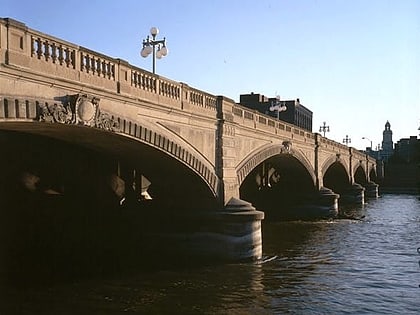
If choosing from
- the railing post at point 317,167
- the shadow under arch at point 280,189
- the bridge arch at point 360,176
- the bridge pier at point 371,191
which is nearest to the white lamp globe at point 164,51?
the shadow under arch at point 280,189

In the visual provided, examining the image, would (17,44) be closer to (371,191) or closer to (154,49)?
(154,49)

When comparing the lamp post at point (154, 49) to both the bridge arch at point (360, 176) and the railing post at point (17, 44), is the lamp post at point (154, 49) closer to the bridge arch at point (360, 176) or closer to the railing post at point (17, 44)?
the railing post at point (17, 44)

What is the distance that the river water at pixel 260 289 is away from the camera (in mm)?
13500

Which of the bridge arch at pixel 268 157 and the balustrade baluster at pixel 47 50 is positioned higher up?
the balustrade baluster at pixel 47 50

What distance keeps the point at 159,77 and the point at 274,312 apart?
8029mm

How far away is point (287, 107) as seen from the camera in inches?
4200

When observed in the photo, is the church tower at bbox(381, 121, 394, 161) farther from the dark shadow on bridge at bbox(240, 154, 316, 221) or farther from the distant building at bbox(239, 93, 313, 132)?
the dark shadow on bridge at bbox(240, 154, 316, 221)

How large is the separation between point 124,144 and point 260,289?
6.10 meters

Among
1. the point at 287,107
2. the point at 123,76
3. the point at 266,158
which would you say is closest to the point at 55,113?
the point at 123,76

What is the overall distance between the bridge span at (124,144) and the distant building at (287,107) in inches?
2504

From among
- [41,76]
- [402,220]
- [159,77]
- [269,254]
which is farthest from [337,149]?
[41,76]

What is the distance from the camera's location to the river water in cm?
1350

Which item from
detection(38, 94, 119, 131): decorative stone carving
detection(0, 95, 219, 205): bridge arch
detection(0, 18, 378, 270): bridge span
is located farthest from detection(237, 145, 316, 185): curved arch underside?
Result: detection(38, 94, 119, 131): decorative stone carving

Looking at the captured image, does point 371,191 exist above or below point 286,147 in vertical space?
below
